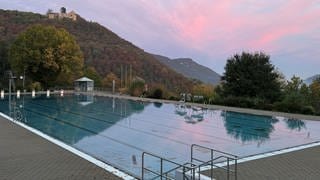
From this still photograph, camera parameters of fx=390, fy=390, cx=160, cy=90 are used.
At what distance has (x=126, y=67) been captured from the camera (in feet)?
227

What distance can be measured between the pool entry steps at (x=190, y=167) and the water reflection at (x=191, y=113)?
7419mm

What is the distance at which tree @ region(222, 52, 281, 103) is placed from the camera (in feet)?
88.7

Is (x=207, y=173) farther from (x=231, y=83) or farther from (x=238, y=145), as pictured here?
(x=231, y=83)

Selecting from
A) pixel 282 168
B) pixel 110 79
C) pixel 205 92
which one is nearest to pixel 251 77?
pixel 205 92

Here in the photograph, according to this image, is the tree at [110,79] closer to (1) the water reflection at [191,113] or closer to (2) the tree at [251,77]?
(2) the tree at [251,77]

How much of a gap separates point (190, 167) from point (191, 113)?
54.0ft

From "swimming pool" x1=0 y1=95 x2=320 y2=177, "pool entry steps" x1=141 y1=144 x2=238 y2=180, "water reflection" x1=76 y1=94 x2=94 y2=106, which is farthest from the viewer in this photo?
"water reflection" x1=76 y1=94 x2=94 y2=106

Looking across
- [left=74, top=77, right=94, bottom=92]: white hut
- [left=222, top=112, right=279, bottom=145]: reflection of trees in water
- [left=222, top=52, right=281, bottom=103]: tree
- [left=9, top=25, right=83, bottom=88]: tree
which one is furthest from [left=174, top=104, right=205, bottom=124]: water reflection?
[left=9, top=25, right=83, bottom=88]: tree

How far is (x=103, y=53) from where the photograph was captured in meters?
71.7

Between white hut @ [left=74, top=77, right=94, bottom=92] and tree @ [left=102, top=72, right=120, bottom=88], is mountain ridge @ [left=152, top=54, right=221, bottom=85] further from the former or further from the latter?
white hut @ [left=74, top=77, right=94, bottom=92]

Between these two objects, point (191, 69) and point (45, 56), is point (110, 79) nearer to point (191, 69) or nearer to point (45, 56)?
point (45, 56)

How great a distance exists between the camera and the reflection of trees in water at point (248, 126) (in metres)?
14.5

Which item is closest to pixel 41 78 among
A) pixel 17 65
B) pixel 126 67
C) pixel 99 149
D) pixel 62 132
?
pixel 17 65

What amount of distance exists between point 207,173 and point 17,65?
4406cm
